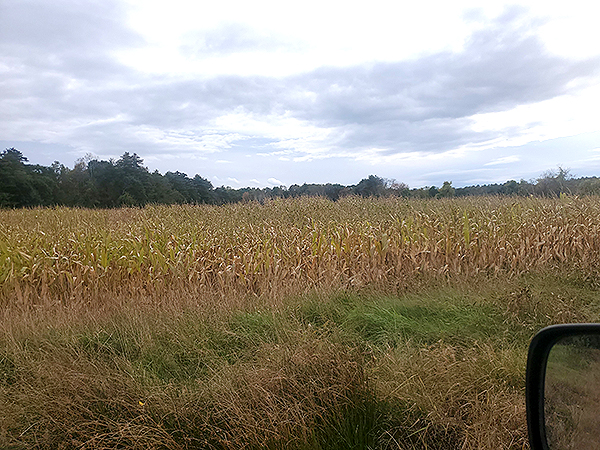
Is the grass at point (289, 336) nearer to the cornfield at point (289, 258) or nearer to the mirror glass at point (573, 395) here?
the cornfield at point (289, 258)

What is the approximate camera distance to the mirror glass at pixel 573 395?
1089 mm

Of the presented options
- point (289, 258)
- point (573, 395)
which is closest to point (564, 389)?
point (573, 395)

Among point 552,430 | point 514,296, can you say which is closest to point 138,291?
point 514,296

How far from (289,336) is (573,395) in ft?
8.26

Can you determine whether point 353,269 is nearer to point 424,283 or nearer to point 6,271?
point 424,283

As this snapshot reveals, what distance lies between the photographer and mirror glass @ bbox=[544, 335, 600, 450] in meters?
1.09

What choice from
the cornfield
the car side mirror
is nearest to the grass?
the cornfield

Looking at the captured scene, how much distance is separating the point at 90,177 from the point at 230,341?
3439 cm

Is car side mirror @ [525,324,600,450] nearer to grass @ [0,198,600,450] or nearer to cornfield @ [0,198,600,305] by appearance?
grass @ [0,198,600,450]

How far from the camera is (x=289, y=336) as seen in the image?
135 inches

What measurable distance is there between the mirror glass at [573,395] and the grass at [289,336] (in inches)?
47.5

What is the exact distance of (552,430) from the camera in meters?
1.17

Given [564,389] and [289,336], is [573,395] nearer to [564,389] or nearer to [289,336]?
[564,389]

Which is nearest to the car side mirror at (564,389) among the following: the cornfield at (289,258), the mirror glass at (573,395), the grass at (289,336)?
the mirror glass at (573,395)
